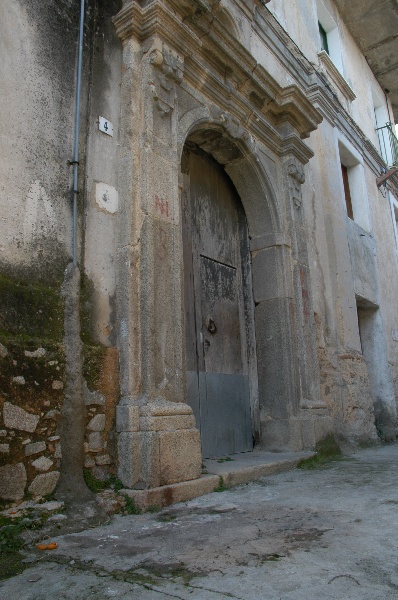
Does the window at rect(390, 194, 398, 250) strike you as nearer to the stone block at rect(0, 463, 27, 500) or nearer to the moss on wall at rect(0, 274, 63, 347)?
the moss on wall at rect(0, 274, 63, 347)

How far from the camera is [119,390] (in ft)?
11.0

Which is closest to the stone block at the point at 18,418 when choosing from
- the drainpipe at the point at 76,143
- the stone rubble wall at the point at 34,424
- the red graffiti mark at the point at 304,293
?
the stone rubble wall at the point at 34,424

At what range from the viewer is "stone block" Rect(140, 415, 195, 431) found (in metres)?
3.19

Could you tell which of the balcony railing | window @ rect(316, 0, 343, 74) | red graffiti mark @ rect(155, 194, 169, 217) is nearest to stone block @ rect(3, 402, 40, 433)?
red graffiti mark @ rect(155, 194, 169, 217)

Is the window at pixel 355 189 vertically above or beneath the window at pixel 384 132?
beneath

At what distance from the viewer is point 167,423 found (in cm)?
327

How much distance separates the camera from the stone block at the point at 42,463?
2.79 m

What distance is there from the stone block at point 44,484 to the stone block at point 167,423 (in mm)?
610

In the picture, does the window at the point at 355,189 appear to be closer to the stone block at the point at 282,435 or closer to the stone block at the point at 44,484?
the stone block at the point at 282,435

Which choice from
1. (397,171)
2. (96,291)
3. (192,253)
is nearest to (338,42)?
(397,171)

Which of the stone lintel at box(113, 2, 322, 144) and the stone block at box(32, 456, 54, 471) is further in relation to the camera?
the stone lintel at box(113, 2, 322, 144)

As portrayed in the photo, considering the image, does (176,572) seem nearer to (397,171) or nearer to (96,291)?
(96,291)

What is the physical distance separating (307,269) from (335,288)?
1.22 meters

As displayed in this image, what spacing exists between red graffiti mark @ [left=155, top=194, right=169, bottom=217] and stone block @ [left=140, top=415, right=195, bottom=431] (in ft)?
→ 4.95
